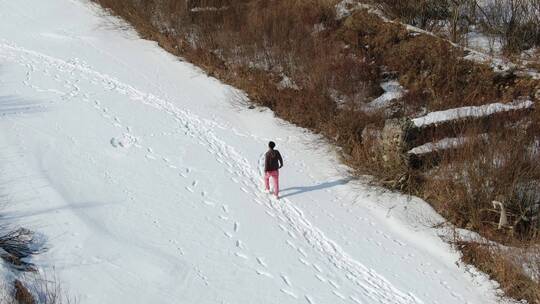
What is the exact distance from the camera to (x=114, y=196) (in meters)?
12.1

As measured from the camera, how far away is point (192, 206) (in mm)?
11992

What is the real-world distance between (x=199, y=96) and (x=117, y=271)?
8456 mm

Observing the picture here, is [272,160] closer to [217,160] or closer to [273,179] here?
[273,179]

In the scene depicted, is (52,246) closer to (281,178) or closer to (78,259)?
(78,259)

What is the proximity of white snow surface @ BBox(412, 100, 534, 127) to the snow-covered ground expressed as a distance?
192 centimetres

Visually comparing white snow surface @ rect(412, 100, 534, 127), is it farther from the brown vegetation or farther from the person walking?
the person walking

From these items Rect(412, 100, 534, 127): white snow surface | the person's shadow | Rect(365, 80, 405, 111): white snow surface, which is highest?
Rect(412, 100, 534, 127): white snow surface

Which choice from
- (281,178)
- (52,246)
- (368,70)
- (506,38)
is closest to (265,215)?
(281,178)

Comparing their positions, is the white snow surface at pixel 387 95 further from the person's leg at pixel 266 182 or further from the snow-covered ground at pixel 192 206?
the person's leg at pixel 266 182

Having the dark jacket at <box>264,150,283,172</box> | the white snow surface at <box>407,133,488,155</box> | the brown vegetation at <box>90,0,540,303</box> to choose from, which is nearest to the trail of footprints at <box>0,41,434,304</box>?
the dark jacket at <box>264,150,283,172</box>

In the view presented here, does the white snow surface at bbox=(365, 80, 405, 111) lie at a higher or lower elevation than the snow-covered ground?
higher

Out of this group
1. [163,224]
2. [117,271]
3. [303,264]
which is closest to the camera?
[117,271]

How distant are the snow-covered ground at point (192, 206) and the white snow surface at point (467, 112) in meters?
1.92

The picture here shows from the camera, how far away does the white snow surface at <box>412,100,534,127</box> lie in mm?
11927
